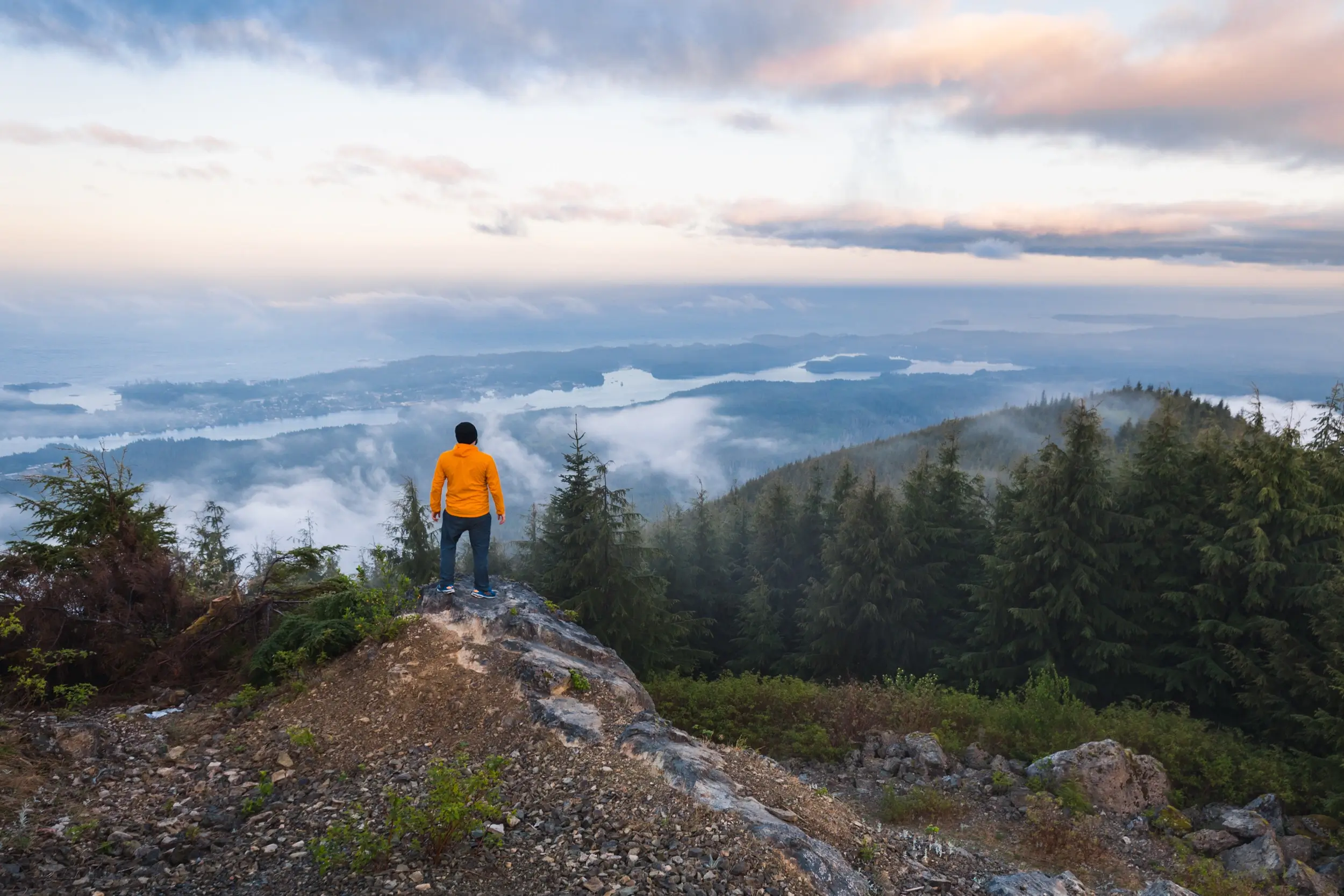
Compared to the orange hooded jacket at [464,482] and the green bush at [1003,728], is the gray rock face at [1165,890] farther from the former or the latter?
the orange hooded jacket at [464,482]

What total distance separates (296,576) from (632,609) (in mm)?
14652

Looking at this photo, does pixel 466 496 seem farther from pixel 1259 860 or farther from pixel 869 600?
pixel 869 600

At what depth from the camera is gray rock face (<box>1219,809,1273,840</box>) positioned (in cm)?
1002

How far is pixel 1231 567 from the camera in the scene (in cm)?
1988

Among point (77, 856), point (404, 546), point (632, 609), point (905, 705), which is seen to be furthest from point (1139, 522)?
point (404, 546)

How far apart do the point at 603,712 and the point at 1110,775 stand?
8093 millimetres

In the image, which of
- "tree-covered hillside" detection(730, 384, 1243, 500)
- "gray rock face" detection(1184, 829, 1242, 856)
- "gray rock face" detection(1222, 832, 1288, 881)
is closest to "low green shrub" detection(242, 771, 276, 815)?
"gray rock face" detection(1222, 832, 1288, 881)

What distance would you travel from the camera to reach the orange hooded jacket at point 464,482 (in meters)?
9.51

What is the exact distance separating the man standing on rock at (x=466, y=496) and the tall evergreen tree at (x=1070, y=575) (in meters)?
18.8

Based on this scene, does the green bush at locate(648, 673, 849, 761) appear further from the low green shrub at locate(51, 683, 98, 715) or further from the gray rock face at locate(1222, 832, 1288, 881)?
the low green shrub at locate(51, 683, 98, 715)

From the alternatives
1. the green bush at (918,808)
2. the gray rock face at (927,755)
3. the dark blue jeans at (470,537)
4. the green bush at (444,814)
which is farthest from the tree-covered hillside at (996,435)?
the green bush at (444,814)

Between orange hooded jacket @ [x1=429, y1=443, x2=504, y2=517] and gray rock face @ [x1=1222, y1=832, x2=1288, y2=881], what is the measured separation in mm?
11012

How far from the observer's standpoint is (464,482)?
955 centimetres

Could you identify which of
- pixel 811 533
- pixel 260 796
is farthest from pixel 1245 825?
pixel 811 533
